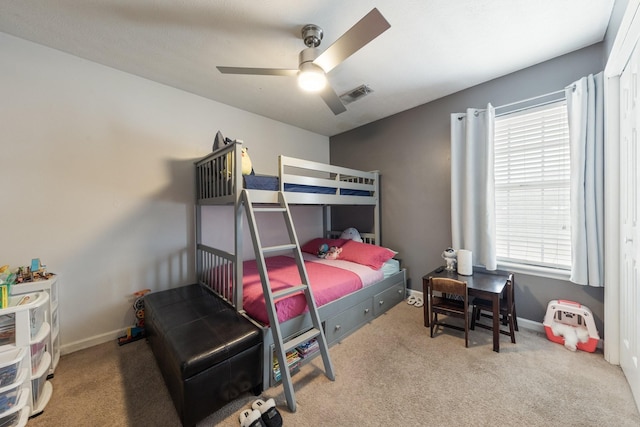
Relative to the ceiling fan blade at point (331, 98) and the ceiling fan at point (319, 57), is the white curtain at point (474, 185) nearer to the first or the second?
the ceiling fan blade at point (331, 98)

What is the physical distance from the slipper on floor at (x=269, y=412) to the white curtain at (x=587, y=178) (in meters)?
2.63

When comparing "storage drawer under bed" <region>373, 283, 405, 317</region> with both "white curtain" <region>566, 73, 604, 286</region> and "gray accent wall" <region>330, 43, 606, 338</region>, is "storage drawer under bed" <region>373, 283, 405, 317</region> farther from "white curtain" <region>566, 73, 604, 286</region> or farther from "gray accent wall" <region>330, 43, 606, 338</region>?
"white curtain" <region>566, 73, 604, 286</region>

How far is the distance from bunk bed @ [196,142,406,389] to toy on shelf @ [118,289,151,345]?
55 cm

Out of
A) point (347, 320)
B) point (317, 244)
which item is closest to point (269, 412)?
point (347, 320)

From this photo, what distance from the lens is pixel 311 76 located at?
5.74 ft

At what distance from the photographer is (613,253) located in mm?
1871

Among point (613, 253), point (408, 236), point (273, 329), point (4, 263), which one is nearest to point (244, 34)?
point (273, 329)

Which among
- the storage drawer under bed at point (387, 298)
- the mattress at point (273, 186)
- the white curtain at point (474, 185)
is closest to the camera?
the mattress at point (273, 186)

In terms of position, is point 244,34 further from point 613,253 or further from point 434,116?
point 613,253

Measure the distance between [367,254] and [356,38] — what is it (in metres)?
2.29

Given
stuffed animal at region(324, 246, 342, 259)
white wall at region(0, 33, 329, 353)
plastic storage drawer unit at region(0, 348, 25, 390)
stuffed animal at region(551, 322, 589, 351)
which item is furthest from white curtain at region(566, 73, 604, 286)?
plastic storage drawer unit at region(0, 348, 25, 390)

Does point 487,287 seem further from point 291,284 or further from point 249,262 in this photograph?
point 249,262

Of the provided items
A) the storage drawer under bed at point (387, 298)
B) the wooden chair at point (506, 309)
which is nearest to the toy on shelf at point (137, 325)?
the storage drawer under bed at point (387, 298)

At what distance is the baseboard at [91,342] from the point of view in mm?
2111
